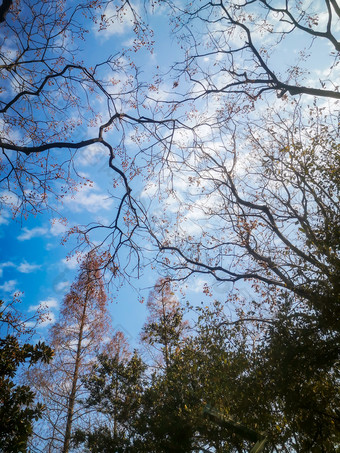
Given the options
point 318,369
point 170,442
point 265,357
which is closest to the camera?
point 318,369

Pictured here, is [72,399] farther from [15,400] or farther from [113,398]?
[15,400]

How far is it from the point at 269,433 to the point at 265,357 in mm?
868

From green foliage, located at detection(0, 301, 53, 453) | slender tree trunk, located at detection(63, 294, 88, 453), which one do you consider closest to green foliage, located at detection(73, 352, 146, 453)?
slender tree trunk, located at detection(63, 294, 88, 453)

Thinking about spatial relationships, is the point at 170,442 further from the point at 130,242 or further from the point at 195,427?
the point at 130,242

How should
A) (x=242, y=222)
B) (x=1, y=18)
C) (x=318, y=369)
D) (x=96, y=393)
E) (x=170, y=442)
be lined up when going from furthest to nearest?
(x=96, y=393), (x=242, y=222), (x=170, y=442), (x=1, y=18), (x=318, y=369)

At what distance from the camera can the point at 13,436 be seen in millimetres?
4129

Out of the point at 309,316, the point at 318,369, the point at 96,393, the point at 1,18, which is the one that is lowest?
the point at 318,369

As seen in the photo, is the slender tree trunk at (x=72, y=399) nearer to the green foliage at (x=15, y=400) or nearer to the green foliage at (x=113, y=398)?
the green foliage at (x=113, y=398)

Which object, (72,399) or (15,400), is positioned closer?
(15,400)

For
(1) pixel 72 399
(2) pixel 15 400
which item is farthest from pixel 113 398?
(2) pixel 15 400

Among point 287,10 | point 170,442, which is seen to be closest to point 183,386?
point 170,442

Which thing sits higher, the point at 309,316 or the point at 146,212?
the point at 146,212

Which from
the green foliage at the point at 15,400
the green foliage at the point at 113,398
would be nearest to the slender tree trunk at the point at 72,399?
the green foliage at the point at 113,398

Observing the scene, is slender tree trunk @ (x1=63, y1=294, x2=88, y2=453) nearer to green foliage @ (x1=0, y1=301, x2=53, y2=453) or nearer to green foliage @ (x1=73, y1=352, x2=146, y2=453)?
green foliage @ (x1=73, y1=352, x2=146, y2=453)
